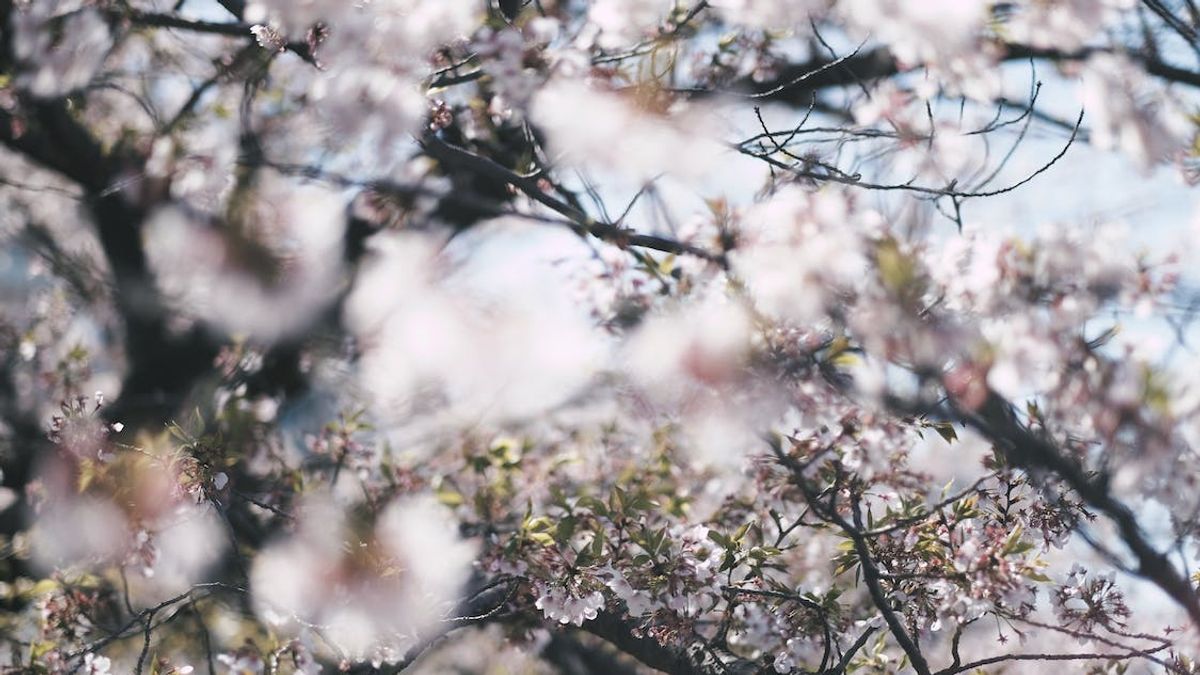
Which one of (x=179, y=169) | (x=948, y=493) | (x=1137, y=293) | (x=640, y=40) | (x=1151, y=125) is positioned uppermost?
(x=179, y=169)

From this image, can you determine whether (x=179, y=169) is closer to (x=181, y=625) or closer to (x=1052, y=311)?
(x=181, y=625)

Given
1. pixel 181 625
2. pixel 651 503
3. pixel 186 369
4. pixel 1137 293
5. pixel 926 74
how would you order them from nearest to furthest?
pixel 1137 293, pixel 651 503, pixel 926 74, pixel 181 625, pixel 186 369

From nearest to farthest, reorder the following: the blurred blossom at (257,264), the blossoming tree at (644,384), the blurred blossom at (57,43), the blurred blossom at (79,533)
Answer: the blossoming tree at (644,384), the blurred blossom at (79,533), the blurred blossom at (57,43), the blurred blossom at (257,264)

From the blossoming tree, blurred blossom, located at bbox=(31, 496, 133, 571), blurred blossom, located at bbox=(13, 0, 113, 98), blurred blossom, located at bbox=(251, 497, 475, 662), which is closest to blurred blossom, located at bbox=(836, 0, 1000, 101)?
the blossoming tree

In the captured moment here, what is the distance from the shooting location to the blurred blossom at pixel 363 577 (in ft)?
8.07

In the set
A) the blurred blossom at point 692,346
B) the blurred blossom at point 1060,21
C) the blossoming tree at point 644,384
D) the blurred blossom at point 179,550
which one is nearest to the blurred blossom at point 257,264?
the blossoming tree at point 644,384

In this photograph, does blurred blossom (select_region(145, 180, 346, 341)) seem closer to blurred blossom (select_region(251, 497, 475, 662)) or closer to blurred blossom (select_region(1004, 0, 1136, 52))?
blurred blossom (select_region(251, 497, 475, 662))

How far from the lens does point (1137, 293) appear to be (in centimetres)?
216

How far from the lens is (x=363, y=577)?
8.63ft

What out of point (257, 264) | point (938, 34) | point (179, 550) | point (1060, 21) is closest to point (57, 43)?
point (257, 264)

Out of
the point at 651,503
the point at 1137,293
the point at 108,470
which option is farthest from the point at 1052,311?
the point at 108,470

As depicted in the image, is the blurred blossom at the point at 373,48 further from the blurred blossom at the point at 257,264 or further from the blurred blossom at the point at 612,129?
the blurred blossom at the point at 257,264

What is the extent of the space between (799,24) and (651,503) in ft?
4.80

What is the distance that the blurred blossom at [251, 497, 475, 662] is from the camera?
2.46 metres
